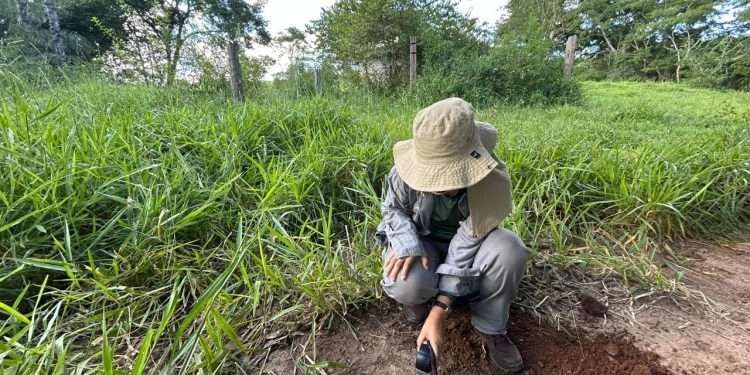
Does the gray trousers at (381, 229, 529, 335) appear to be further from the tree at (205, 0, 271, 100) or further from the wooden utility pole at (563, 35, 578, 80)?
the tree at (205, 0, 271, 100)

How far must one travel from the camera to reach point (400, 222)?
1180 millimetres

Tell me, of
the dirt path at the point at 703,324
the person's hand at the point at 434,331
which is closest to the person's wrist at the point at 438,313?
the person's hand at the point at 434,331

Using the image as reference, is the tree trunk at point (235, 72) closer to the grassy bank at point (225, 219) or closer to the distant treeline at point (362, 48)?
the distant treeline at point (362, 48)

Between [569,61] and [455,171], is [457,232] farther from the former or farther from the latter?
[569,61]

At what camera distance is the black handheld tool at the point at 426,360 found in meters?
0.92

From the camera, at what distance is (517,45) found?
24.2 ft

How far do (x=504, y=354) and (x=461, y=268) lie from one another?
0.29 m

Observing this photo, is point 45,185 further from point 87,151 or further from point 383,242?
point 383,242

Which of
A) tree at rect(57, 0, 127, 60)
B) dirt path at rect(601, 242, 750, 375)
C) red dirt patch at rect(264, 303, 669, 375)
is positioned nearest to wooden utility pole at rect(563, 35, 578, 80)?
dirt path at rect(601, 242, 750, 375)

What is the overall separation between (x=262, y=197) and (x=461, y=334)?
1.16 metres

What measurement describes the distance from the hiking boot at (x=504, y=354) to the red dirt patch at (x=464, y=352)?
38 millimetres

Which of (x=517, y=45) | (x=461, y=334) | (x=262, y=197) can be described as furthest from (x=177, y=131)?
(x=517, y=45)

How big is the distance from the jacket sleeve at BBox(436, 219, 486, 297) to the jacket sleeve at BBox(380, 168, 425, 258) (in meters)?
0.10

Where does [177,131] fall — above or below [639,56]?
below
